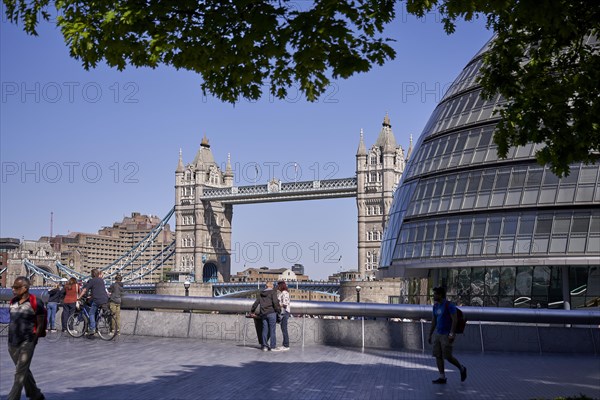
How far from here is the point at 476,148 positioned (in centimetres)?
3653

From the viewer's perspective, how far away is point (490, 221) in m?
35.1

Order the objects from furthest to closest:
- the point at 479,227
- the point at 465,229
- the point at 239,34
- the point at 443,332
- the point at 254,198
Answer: the point at 254,198 < the point at 465,229 < the point at 479,227 < the point at 443,332 < the point at 239,34

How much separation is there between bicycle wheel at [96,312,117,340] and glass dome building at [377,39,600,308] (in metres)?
18.8

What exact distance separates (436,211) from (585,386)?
23.7 meters

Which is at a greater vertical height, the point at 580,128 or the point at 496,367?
the point at 580,128

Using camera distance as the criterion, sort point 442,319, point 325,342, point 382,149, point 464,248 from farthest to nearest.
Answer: point 382,149
point 464,248
point 325,342
point 442,319

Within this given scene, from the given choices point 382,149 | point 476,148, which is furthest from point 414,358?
point 382,149

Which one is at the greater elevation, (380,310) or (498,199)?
(498,199)

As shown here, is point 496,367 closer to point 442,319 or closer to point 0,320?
point 442,319

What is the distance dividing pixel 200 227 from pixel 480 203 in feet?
517

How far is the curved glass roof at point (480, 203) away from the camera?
3294cm

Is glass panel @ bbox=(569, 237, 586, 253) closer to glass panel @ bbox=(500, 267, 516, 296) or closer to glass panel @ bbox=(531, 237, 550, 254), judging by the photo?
glass panel @ bbox=(531, 237, 550, 254)

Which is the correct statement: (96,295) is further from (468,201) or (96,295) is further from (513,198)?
(513,198)

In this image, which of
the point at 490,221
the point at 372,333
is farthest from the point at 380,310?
the point at 490,221
